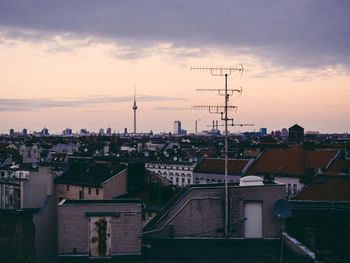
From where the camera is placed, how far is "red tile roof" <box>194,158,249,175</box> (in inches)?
3052

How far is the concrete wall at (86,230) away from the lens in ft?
57.3

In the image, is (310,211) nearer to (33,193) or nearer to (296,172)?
(33,193)

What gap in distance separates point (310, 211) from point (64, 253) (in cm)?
1209

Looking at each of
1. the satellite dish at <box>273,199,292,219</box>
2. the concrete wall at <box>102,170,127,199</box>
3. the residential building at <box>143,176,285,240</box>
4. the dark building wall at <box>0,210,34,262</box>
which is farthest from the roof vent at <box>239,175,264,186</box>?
the concrete wall at <box>102,170,127,199</box>

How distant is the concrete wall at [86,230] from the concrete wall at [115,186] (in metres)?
31.4

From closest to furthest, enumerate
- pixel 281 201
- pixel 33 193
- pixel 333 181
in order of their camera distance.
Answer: pixel 281 201 → pixel 33 193 → pixel 333 181

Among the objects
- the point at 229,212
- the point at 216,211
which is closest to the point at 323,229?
the point at 229,212

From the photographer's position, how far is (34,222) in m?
21.6

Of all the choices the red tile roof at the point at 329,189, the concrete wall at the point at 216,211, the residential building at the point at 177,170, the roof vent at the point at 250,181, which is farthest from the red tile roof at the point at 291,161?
the concrete wall at the point at 216,211

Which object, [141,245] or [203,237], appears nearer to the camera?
[141,245]

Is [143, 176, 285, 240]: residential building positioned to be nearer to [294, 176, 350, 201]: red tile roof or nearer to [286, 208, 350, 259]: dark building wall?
[286, 208, 350, 259]: dark building wall

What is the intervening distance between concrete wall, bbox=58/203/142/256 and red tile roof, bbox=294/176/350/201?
925 inches

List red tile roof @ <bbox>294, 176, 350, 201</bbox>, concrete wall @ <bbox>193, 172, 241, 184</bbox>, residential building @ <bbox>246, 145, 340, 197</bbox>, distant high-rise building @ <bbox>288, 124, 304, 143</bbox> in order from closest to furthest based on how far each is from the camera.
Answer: red tile roof @ <bbox>294, 176, 350, 201</bbox>
residential building @ <bbox>246, 145, 340, 197</bbox>
concrete wall @ <bbox>193, 172, 241, 184</bbox>
distant high-rise building @ <bbox>288, 124, 304, 143</bbox>

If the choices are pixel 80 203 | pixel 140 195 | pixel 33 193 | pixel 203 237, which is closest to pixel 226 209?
pixel 203 237
